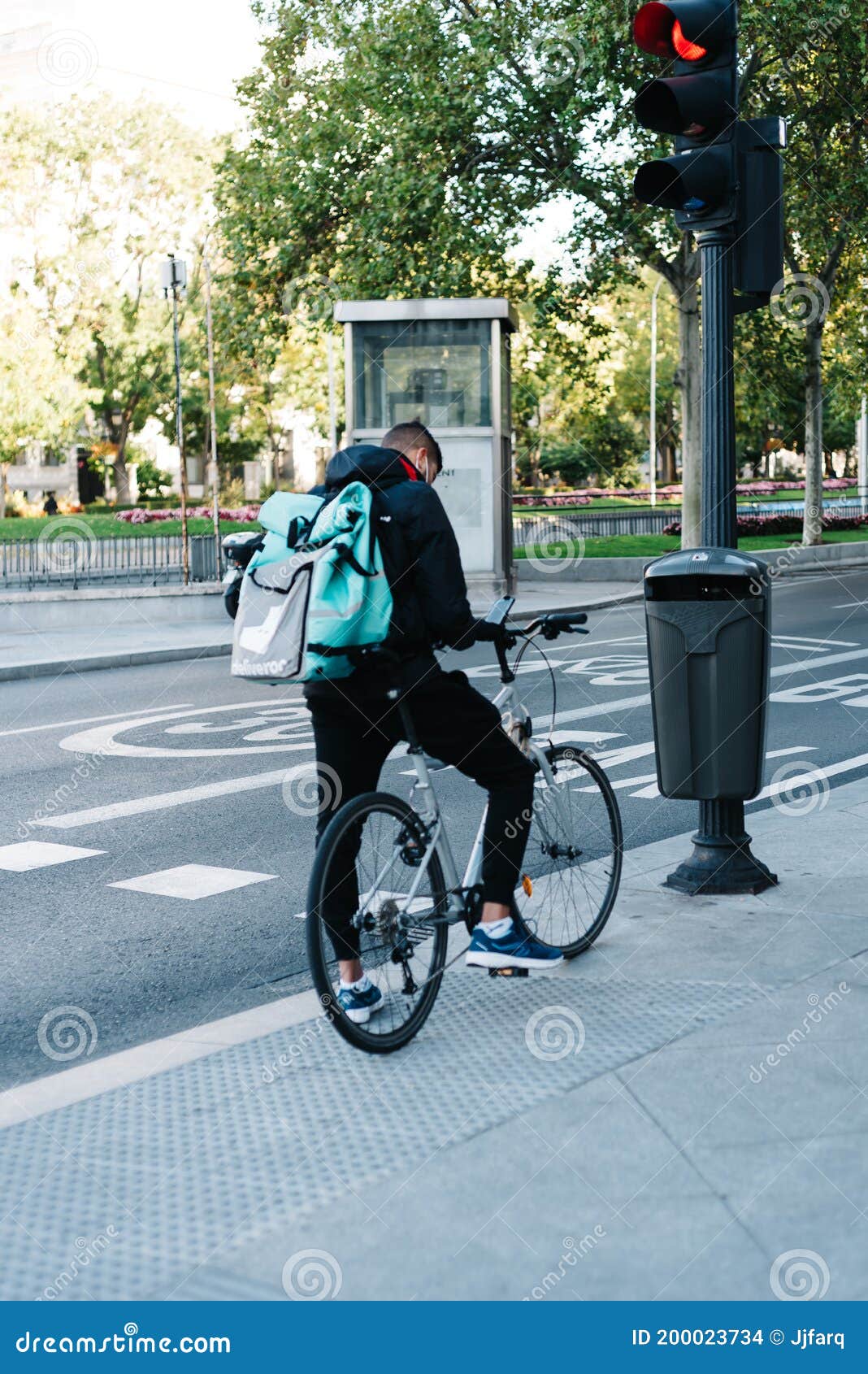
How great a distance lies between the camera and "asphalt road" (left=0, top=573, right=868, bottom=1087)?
16.7 ft

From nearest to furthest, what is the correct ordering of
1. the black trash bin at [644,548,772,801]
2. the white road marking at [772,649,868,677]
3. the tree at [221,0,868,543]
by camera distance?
the black trash bin at [644,548,772,801] → the white road marking at [772,649,868,677] → the tree at [221,0,868,543]

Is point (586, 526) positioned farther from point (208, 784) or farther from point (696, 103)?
point (696, 103)

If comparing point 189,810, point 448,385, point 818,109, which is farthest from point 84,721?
point 818,109

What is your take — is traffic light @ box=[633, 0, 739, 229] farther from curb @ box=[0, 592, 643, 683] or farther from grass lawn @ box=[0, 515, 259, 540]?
grass lawn @ box=[0, 515, 259, 540]

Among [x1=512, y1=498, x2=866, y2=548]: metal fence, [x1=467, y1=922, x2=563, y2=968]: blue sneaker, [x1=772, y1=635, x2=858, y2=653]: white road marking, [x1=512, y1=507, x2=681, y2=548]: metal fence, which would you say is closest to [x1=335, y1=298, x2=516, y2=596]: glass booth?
[x1=772, y1=635, x2=858, y2=653]: white road marking

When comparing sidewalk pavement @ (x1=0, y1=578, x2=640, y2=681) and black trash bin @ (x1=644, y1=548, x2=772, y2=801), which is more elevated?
black trash bin @ (x1=644, y1=548, x2=772, y2=801)

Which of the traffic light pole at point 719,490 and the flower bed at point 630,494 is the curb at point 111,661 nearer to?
the traffic light pole at point 719,490

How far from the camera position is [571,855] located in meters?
5.12

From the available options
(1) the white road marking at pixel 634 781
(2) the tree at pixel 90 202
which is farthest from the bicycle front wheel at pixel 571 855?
(2) the tree at pixel 90 202

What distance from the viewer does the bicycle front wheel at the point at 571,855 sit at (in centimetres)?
498

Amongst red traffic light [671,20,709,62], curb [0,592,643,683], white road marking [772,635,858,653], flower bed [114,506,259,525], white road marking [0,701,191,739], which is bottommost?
white road marking [0,701,191,739]

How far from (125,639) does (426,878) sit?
1403 cm
